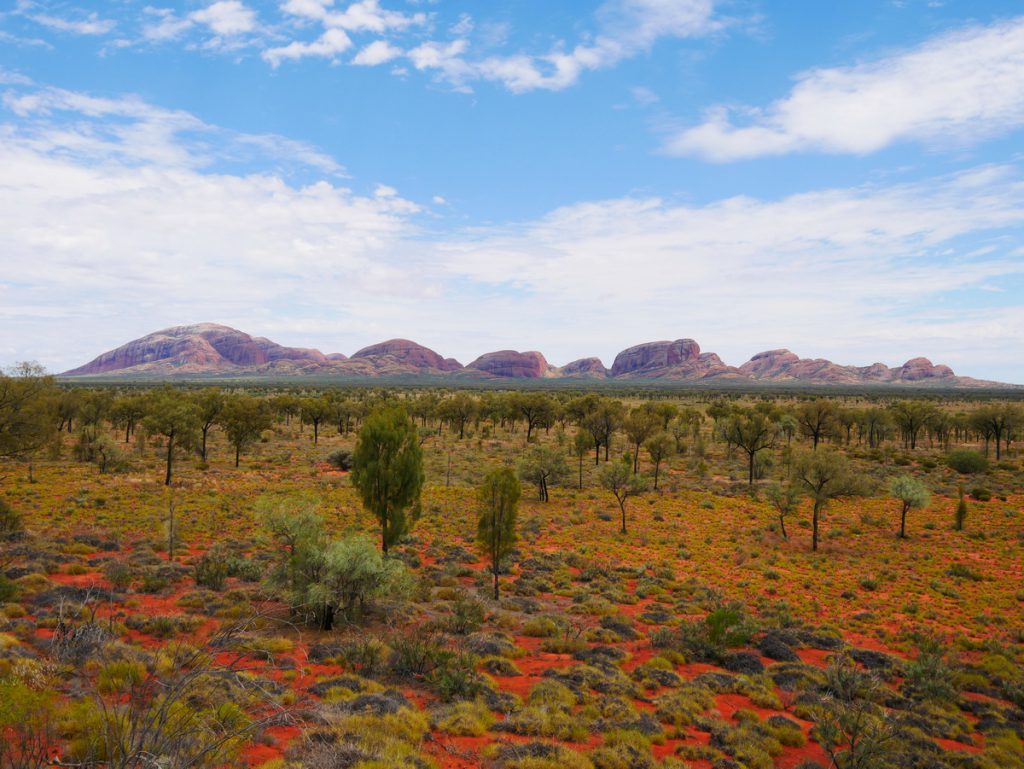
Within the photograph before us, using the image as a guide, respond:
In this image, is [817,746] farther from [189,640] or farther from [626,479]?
[626,479]

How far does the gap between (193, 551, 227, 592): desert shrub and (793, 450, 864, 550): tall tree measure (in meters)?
31.1

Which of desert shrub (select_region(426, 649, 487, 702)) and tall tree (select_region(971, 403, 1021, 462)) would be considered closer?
desert shrub (select_region(426, 649, 487, 702))

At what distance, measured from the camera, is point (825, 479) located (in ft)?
104

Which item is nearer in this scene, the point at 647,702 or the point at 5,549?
the point at 647,702

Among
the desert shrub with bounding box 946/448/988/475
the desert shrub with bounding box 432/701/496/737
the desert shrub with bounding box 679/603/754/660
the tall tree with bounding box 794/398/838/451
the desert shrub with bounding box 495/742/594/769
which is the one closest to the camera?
the desert shrub with bounding box 495/742/594/769

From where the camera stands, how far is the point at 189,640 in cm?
1470

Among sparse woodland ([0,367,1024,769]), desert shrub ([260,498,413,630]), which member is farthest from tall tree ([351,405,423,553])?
desert shrub ([260,498,413,630])

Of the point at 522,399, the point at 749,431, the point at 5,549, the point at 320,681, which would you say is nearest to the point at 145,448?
the point at 5,549

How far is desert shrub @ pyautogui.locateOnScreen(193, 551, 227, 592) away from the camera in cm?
2039

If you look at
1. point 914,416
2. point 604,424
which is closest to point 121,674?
point 604,424

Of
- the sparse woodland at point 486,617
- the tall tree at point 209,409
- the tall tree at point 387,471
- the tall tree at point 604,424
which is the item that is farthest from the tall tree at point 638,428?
the tall tree at point 209,409

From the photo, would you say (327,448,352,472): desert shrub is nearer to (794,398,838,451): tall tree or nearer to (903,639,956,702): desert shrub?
(903,639,956,702): desert shrub

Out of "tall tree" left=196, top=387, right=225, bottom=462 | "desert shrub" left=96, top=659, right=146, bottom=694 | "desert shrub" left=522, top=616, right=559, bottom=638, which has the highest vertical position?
"tall tree" left=196, top=387, right=225, bottom=462

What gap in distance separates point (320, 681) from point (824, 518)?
122 ft
